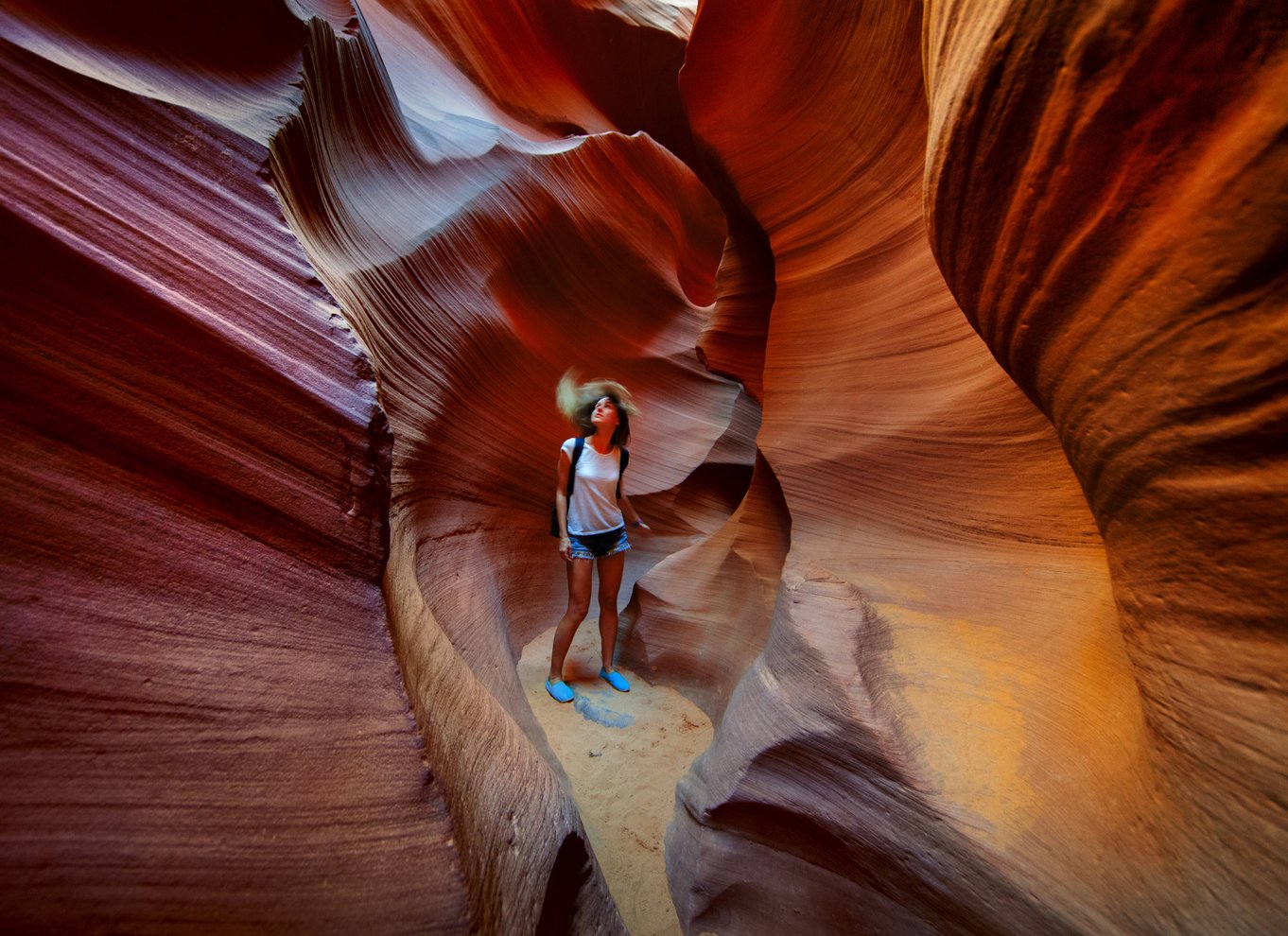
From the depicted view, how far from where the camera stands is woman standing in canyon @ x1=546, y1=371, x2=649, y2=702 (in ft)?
10.0

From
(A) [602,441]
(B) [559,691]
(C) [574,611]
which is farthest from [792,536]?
(B) [559,691]

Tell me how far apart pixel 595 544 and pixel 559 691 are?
83cm

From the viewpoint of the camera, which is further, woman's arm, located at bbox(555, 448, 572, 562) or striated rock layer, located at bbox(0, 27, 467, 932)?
woman's arm, located at bbox(555, 448, 572, 562)

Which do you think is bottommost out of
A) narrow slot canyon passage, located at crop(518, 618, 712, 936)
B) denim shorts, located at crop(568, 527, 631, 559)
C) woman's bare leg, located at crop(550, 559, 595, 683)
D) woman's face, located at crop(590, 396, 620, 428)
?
narrow slot canyon passage, located at crop(518, 618, 712, 936)

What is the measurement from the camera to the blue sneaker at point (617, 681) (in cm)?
330

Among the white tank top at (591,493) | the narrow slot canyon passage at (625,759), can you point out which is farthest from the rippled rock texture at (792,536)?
the white tank top at (591,493)

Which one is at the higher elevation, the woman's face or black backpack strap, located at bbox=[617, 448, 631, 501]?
the woman's face

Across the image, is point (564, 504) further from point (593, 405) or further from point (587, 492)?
point (593, 405)

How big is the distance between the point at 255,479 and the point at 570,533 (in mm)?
1923

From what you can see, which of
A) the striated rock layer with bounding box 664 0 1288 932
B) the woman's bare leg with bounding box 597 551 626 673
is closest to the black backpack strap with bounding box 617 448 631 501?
the woman's bare leg with bounding box 597 551 626 673

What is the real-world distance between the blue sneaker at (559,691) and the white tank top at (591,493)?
856mm

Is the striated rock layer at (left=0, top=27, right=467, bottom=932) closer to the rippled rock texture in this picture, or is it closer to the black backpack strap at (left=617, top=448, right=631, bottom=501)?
the rippled rock texture

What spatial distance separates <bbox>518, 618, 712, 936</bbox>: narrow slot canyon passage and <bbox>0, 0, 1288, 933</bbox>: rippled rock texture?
5.9 inches

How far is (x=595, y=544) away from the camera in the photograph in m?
3.11
